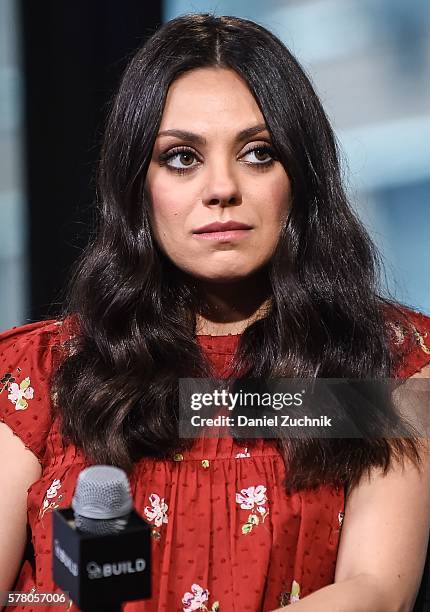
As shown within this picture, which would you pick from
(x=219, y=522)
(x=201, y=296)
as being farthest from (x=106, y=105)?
(x=219, y=522)

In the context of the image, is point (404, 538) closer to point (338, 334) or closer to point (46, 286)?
point (338, 334)

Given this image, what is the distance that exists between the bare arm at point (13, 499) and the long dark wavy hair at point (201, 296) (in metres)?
0.07

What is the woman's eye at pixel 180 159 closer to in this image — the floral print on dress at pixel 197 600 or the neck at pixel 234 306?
the neck at pixel 234 306

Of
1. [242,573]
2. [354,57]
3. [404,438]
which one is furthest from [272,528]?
[354,57]

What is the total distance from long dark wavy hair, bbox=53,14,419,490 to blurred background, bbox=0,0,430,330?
0.42m

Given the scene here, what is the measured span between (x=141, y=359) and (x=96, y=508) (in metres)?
0.57

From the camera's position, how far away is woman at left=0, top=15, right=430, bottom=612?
1149 millimetres

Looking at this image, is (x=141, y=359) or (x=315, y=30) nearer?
(x=141, y=359)

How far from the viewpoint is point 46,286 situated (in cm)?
202

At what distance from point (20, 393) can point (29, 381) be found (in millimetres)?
19

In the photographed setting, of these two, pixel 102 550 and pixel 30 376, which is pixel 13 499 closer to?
pixel 30 376

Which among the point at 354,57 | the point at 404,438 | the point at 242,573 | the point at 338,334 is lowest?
the point at 242,573

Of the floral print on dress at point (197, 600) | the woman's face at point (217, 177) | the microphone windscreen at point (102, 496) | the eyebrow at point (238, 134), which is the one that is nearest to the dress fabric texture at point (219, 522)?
the floral print on dress at point (197, 600)

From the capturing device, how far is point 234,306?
4.29 ft
